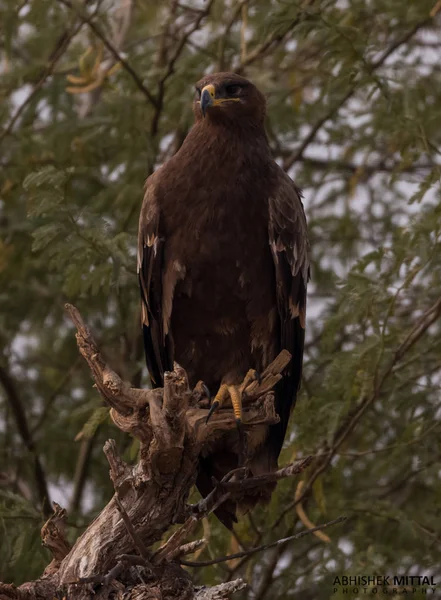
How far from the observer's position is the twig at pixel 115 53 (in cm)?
543

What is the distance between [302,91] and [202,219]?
2.29 m

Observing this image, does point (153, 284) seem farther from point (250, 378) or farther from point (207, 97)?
point (207, 97)

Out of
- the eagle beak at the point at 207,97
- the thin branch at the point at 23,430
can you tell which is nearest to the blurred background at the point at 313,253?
the thin branch at the point at 23,430

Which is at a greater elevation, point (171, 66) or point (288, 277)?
point (171, 66)

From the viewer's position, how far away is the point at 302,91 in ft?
20.8

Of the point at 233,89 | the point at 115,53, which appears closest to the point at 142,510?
the point at 233,89

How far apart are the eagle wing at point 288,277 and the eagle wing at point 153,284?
49cm

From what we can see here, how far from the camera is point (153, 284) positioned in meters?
4.52

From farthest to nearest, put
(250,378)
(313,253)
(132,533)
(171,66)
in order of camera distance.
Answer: (313,253) < (171,66) < (250,378) < (132,533)

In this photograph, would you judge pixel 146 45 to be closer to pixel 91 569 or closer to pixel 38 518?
pixel 38 518

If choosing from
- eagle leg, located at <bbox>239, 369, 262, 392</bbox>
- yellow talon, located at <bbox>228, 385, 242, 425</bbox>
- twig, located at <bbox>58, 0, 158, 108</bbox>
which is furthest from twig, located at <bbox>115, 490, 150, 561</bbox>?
twig, located at <bbox>58, 0, 158, 108</bbox>

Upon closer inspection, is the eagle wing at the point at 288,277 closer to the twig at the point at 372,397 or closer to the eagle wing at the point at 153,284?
the twig at the point at 372,397

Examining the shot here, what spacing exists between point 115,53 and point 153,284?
5.43 ft

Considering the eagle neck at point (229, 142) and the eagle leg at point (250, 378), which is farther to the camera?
the eagle neck at point (229, 142)
